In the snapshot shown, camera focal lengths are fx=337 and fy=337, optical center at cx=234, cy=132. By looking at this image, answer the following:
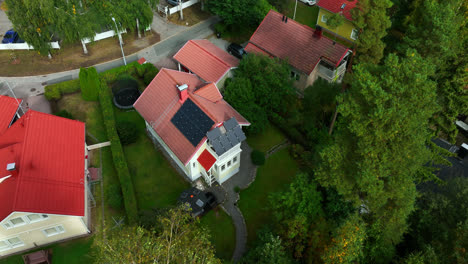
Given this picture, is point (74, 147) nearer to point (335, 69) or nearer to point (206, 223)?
point (206, 223)

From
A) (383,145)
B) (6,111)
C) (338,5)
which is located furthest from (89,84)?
(338,5)

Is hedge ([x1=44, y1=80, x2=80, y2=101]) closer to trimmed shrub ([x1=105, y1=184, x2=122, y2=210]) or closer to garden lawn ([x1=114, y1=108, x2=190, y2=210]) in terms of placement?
garden lawn ([x1=114, y1=108, x2=190, y2=210])

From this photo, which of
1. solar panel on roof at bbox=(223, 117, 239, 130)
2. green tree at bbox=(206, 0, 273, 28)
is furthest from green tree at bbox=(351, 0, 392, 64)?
green tree at bbox=(206, 0, 273, 28)

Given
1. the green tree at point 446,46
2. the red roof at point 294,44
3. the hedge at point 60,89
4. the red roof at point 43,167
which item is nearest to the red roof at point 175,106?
the red roof at point 43,167

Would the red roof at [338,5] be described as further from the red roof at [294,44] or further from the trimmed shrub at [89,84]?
the trimmed shrub at [89,84]

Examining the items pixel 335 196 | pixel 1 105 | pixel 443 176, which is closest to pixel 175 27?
pixel 1 105

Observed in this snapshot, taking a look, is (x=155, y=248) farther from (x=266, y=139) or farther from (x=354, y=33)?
(x=354, y=33)

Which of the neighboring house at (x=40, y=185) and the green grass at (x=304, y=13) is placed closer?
the neighboring house at (x=40, y=185)
